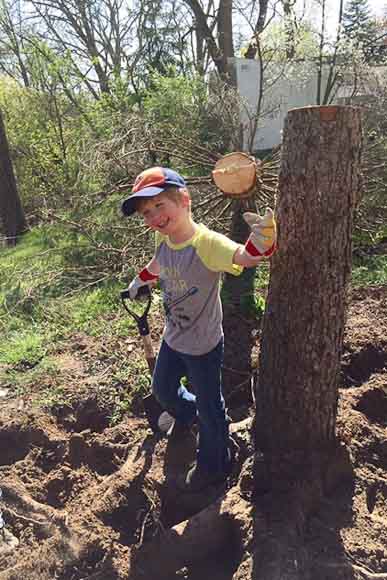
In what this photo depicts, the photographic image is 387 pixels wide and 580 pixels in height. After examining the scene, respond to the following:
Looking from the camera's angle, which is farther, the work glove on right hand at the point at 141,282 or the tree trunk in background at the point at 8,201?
the tree trunk in background at the point at 8,201

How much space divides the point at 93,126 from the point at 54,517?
22.6 feet

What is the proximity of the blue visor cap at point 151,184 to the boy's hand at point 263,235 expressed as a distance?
454mm

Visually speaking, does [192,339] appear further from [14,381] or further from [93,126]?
[93,126]

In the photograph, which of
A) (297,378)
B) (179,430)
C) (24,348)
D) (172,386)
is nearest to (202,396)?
(172,386)

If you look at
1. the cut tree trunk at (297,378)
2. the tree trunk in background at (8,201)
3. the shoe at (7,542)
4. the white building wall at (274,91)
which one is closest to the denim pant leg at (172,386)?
the cut tree trunk at (297,378)

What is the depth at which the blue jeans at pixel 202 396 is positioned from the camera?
2328 millimetres

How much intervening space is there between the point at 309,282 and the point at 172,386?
0.95m

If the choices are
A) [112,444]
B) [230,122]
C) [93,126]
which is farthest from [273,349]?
[93,126]

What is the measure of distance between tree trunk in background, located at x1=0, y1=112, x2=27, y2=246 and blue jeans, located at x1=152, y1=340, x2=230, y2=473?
7900 mm

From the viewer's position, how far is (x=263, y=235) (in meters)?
1.83

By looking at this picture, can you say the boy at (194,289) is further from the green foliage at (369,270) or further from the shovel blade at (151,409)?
the green foliage at (369,270)

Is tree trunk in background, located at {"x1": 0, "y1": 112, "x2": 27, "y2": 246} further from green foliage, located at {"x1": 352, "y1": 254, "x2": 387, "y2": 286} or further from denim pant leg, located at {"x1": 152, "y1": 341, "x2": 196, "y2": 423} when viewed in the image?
denim pant leg, located at {"x1": 152, "y1": 341, "x2": 196, "y2": 423}

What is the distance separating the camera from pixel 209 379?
2.33 meters

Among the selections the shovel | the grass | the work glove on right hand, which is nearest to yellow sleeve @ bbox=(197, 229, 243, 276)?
the work glove on right hand
